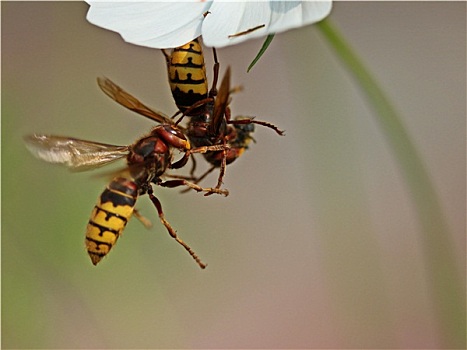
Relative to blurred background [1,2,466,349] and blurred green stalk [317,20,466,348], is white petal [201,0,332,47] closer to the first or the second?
blurred green stalk [317,20,466,348]

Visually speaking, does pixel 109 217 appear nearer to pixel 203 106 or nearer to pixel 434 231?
pixel 203 106

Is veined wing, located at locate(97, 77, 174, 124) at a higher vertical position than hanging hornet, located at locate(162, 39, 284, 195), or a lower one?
higher

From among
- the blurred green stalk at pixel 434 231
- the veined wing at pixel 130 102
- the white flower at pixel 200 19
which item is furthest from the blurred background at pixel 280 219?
the white flower at pixel 200 19

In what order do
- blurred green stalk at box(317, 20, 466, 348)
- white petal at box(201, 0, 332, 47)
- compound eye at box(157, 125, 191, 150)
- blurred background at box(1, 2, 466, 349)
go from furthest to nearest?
1. blurred background at box(1, 2, 466, 349)
2. blurred green stalk at box(317, 20, 466, 348)
3. compound eye at box(157, 125, 191, 150)
4. white petal at box(201, 0, 332, 47)

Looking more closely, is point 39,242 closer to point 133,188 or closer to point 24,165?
point 24,165

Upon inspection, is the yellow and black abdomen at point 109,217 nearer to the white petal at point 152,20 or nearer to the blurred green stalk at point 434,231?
the white petal at point 152,20

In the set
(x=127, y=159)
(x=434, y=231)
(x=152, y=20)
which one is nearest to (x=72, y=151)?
(x=127, y=159)

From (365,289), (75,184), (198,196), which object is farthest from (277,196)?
(75,184)

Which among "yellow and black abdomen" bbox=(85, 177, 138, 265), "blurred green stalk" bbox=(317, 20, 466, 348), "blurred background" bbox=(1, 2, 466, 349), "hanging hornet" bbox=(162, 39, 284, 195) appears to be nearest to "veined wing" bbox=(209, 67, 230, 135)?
"hanging hornet" bbox=(162, 39, 284, 195)
